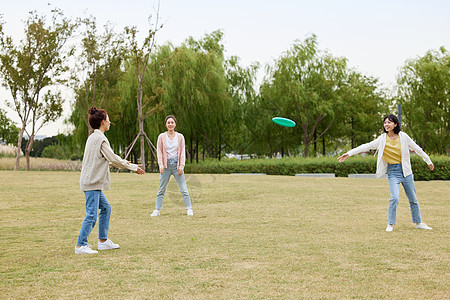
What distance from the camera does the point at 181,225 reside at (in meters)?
8.01

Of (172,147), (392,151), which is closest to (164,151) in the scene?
(172,147)

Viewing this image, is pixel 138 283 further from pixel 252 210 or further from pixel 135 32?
pixel 135 32

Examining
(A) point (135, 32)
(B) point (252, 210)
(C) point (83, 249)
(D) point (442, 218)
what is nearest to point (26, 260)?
Result: (C) point (83, 249)

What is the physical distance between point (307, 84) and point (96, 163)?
33190 mm

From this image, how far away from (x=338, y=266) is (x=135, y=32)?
27.0 metres

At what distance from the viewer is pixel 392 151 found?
7379 mm

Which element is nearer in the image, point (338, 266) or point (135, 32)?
point (338, 266)

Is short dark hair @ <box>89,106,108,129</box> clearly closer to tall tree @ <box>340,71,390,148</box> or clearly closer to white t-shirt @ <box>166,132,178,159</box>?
white t-shirt @ <box>166,132,178,159</box>

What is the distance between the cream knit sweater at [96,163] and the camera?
5633 mm

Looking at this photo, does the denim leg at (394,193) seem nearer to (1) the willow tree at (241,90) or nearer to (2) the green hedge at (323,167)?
(2) the green hedge at (323,167)

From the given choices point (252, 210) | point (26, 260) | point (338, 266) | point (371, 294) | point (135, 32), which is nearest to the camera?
point (371, 294)

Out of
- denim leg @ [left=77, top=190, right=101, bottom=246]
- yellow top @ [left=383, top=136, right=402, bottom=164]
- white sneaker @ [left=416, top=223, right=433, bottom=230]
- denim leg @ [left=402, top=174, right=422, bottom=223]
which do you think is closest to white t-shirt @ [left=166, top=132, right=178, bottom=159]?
denim leg @ [left=77, top=190, right=101, bottom=246]

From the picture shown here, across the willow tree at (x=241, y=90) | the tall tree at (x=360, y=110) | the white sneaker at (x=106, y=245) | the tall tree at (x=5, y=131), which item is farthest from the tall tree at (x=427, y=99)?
the tall tree at (x=5, y=131)

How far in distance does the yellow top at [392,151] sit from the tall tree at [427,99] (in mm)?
30553
